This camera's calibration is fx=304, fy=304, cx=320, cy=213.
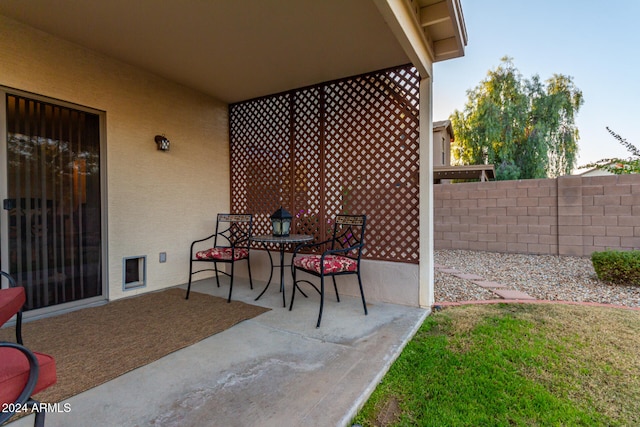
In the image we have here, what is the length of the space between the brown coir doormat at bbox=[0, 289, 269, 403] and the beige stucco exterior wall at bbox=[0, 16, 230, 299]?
0.57 meters

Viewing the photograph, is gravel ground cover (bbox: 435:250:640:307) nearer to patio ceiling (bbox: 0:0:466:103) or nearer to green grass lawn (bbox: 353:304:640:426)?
green grass lawn (bbox: 353:304:640:426)

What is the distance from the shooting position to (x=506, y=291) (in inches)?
145

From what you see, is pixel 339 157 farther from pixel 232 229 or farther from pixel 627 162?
pixel 627 162

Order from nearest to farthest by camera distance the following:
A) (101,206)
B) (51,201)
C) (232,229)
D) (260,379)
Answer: (260,379), (51,201), (101,206), (232,229)

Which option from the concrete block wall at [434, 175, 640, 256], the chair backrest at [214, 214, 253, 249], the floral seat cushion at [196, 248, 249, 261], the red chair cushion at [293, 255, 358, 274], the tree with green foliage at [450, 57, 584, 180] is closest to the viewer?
the red chair cushion at [293, 255, 358, 274]

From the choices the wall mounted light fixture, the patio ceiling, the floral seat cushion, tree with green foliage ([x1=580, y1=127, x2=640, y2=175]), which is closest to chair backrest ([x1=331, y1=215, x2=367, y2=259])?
the floral seat cushion

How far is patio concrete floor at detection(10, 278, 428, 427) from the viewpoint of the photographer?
1.49 metres

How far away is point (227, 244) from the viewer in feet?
14.9

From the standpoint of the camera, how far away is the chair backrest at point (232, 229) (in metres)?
4.05

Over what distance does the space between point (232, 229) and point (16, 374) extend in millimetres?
3524

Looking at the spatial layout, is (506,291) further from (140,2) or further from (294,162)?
(140,2)

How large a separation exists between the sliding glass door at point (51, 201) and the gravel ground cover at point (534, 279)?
3857 mm

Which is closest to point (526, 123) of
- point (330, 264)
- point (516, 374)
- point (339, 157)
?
point (339, 157)

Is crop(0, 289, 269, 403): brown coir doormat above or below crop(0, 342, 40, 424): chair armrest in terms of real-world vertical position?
below
